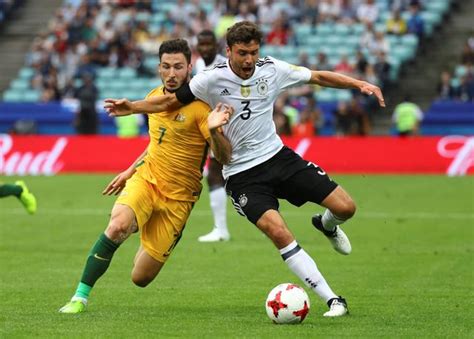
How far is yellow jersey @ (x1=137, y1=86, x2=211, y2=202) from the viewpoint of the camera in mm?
9969

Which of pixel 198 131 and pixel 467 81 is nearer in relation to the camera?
pixel 198 131

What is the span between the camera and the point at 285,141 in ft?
86.2

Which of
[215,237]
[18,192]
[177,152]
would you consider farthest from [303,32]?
[177,152]

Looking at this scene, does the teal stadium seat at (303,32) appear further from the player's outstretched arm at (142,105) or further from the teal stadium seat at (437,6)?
the player's outstretched arm at (142,105)

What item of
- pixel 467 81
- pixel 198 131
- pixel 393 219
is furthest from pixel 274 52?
pixel 198 131

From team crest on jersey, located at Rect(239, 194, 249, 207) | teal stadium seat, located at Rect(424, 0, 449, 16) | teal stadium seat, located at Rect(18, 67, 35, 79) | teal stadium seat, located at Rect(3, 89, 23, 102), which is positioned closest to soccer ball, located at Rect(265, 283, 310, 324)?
team crest on jersey, located at Rect(239, 194, 249, 207)

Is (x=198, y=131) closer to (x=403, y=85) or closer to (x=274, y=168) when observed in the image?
(x=274, y=168)

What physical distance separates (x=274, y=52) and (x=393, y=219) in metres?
16.3

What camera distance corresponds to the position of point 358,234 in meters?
16.9

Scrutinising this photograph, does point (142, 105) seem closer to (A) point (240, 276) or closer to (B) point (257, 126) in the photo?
(B) point (257, 126)

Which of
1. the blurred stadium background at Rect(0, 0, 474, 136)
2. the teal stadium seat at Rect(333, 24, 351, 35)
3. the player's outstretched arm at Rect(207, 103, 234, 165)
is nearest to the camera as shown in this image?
the player's outstretched arm at Rect(207, 103, 234, 165)

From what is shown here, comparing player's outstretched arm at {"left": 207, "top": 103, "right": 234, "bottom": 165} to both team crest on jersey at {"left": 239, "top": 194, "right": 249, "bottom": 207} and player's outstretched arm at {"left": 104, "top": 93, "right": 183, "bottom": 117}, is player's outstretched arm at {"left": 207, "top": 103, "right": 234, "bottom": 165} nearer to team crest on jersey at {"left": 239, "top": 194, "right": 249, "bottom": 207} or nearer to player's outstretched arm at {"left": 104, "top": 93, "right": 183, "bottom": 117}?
team crest on jersey at {"left": 239, "top": 194, "right": 249, "bottom": 207}

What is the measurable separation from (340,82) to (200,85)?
1222 millimetres

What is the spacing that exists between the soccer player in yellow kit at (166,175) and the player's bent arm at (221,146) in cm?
39
